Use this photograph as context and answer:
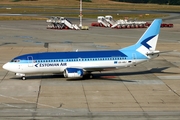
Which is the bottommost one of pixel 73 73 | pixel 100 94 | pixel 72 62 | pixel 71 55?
pixel 100 94

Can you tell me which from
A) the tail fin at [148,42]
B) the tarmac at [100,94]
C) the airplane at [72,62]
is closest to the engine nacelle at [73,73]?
the airplane at [72,62]

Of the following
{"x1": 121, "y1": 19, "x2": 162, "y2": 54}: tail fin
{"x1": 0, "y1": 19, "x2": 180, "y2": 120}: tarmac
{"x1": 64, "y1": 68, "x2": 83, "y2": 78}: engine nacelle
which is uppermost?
{"x1": 121, "y1": 19, "x2": 162, "y2": 54}: tail fin

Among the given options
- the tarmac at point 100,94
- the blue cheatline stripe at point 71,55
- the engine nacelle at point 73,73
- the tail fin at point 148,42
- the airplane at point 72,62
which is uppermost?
the tail fin at point 148,42

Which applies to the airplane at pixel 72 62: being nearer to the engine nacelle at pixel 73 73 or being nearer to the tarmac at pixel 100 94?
the engine nacelle at pixel 73 73

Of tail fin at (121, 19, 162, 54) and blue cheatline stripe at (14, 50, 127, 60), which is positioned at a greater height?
tail fin at (121, 19, 162, 54)

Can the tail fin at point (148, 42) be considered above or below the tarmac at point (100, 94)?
above

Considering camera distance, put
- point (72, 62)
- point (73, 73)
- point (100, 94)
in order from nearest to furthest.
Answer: point (100, 94) → point (73, 73) → point (72, 62)

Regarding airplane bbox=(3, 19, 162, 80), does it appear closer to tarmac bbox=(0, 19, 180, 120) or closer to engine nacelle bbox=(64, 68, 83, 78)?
engine nacelle bbox=(64, 68, 83, 78)

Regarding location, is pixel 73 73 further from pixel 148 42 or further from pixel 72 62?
pixel 148 42

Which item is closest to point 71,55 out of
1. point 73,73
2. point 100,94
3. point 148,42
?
point 73,73

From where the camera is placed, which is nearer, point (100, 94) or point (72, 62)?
point (100, 94)

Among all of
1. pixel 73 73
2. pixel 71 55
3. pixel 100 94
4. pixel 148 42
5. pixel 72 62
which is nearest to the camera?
pixel 100 94

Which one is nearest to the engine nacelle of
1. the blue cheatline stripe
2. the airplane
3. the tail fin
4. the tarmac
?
the airplane

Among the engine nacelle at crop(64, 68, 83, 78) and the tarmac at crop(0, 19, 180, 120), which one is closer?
the tarmac at crop(0, 19, 180, 120)
